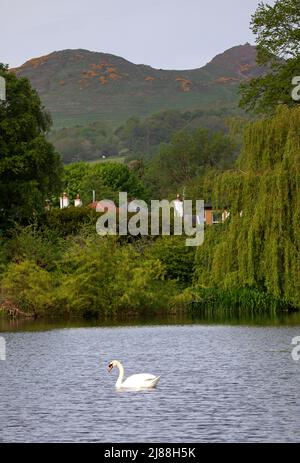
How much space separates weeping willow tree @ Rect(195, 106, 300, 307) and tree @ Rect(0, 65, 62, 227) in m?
20.6

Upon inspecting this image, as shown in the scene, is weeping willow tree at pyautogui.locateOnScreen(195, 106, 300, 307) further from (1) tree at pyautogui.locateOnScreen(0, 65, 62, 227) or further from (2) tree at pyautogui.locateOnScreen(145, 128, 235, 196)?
(2) tree at pyautogui.locateOnScreen(145, 128, 235, 196)

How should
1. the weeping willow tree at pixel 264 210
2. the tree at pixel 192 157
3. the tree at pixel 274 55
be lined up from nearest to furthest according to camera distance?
1. the weeping willow tree at pixel 264 210
2. the tree at pixel 274 55
3. the tree at pixel 192 157

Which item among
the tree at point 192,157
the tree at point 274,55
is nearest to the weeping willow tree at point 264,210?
the tree at point 274,55

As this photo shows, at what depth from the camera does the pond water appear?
71.5 ft

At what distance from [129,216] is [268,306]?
1838 centimetres

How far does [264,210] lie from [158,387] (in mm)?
16445

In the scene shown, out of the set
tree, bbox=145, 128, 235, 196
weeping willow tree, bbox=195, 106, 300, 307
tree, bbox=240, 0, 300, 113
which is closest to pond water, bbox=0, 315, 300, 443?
weeping willow tree, bbox=195, 106, 300, 307

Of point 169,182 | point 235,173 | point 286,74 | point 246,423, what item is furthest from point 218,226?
point 169,182

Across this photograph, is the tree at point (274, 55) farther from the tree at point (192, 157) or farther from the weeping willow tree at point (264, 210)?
the tree at point (192, 157)

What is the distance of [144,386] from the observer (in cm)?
2697

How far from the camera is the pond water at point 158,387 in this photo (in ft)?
71.5

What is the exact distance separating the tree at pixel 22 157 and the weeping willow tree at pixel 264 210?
67.6 feet

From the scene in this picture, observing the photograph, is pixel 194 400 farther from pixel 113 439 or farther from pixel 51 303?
pixel 51 303
